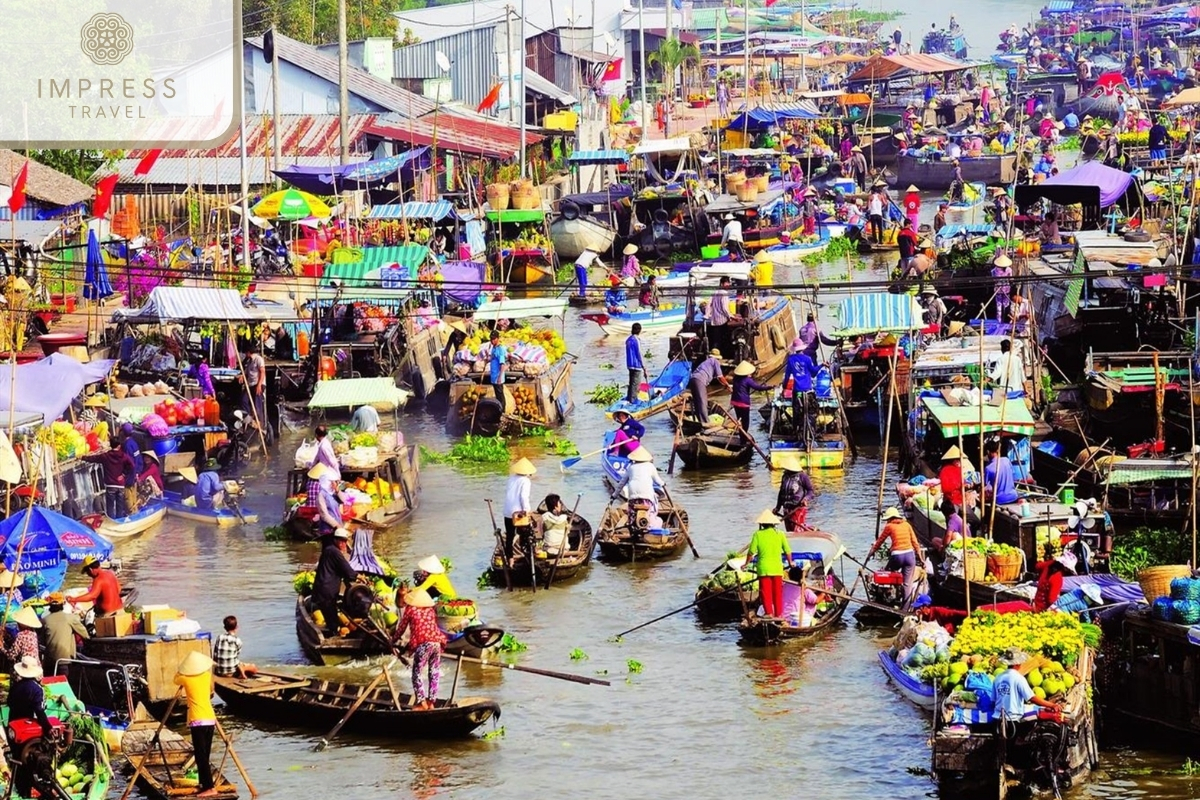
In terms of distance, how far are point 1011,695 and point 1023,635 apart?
1.20 m

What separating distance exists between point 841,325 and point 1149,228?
6.66 m

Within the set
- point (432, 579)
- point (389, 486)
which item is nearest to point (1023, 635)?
point (432, 579)

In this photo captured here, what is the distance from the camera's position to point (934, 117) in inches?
2724

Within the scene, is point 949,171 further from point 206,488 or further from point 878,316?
point 206,488

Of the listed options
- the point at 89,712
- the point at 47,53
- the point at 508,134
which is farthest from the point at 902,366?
the point at 508,134

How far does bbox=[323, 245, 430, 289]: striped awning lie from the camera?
32156 mm

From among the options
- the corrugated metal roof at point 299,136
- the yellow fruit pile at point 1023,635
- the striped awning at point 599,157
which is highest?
Answer: the corrugated metal roof at point 299,136

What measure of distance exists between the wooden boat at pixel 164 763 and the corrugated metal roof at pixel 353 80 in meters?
33.1

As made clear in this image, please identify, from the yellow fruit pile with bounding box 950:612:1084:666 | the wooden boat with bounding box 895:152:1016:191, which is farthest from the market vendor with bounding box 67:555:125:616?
the wooden boat with bounding box 895:152:1016:191

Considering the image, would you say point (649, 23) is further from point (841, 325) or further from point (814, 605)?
point (814, 605)

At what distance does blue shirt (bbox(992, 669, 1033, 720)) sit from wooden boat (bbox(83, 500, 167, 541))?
38.6 ft

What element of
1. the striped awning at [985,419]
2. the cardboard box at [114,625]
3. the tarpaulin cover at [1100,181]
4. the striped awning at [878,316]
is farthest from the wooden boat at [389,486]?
the tarpaulin cover at [1100,181]

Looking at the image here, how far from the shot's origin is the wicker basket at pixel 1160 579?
15.3 metres

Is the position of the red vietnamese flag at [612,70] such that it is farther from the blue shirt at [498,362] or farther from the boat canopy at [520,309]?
the blue shirt at [498,362]
